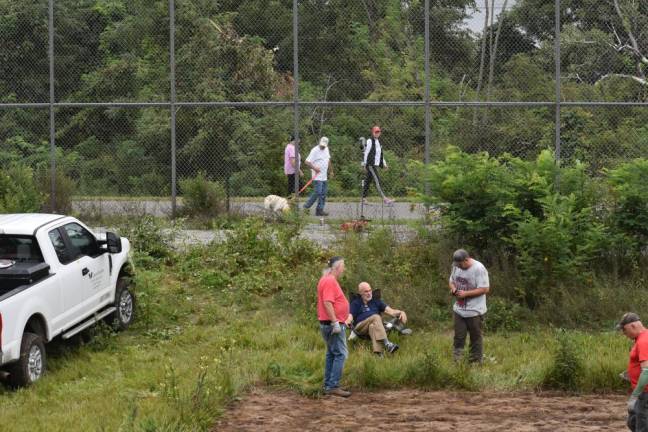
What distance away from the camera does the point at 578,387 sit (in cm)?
1525

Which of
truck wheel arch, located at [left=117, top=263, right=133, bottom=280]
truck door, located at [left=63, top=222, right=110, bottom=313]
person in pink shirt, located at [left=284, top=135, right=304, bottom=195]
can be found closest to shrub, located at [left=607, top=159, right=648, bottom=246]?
person in pink shirt, located at [left=284, top=135, right=304, bottom=195]

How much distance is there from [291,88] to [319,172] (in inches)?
73.7

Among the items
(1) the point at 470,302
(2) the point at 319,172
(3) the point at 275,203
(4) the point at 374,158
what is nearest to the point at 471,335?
(1) the point at 470,302

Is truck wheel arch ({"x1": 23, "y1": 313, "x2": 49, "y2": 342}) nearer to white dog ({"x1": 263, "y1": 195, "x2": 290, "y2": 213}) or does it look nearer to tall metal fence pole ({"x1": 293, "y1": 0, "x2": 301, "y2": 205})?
white dog ({"x1": 263, "y1": 195, "x2": 290, "y2": 213})

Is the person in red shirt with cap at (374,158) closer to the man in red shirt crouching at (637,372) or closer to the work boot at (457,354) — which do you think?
the work boot at (457,354)

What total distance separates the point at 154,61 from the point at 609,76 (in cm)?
904

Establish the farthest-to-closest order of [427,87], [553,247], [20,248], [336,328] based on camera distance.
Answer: [427,87]
[553,247]
[20,248]
[336,328]

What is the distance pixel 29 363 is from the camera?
15.3 meters

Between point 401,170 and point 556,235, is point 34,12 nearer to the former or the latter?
point 401,170

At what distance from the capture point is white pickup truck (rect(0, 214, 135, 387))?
49.5 ft

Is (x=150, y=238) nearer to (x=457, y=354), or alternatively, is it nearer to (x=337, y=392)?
(x=457, y=354)

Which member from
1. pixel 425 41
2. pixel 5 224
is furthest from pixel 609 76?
pixel 5 224

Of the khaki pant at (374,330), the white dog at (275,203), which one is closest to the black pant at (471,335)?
the khaki pant at (374,330)

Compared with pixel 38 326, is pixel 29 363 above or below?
below
